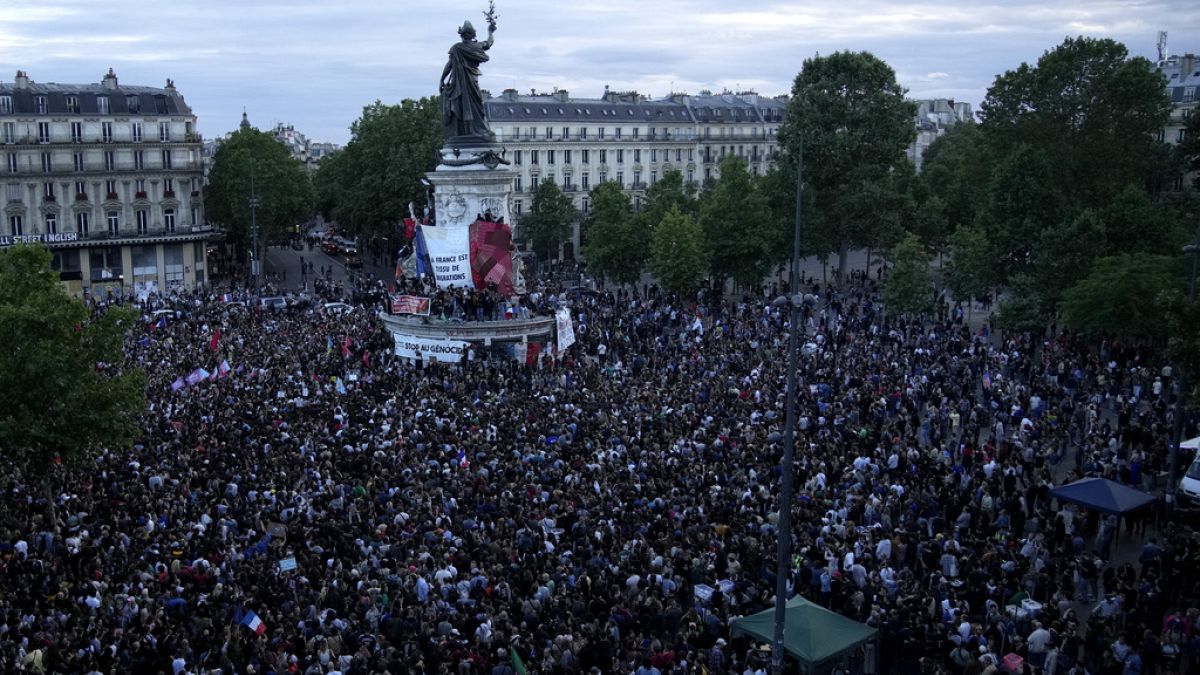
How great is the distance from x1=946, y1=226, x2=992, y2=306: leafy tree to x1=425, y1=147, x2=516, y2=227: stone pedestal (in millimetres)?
22139

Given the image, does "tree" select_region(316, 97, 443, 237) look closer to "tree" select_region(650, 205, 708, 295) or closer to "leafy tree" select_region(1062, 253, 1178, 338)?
"tree" select_region(650, 205, 708, 295)

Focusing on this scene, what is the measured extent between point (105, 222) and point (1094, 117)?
199 ft

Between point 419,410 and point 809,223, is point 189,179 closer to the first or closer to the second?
point 809,223

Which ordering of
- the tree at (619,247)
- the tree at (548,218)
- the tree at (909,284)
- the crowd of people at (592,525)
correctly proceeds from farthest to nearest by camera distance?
1. the tree at (548,218)
2. the tree at (619,247)
3. the tree at (909,284)
4. the crowd of people at (592,525)

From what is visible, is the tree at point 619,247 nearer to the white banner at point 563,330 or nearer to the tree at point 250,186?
the white banner at point 563,330

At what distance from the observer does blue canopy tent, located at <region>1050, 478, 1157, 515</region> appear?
2244cm

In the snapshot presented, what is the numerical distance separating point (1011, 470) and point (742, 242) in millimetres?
37164

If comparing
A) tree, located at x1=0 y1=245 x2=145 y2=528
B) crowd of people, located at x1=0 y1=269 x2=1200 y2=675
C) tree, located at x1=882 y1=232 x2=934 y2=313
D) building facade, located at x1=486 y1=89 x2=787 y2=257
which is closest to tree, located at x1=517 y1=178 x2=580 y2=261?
building facade, located at x1=486 y1=89 x2=787 y2=257

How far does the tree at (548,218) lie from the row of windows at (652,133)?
21.4ft

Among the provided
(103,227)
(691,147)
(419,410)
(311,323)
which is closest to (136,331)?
(311,323)

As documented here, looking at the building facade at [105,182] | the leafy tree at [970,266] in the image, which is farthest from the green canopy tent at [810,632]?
the building facade at [105,182]

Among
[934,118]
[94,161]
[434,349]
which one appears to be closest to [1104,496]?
[434,349]

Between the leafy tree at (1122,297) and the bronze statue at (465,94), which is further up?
the bronze statue at (465,94)

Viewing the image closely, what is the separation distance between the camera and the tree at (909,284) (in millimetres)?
50312
